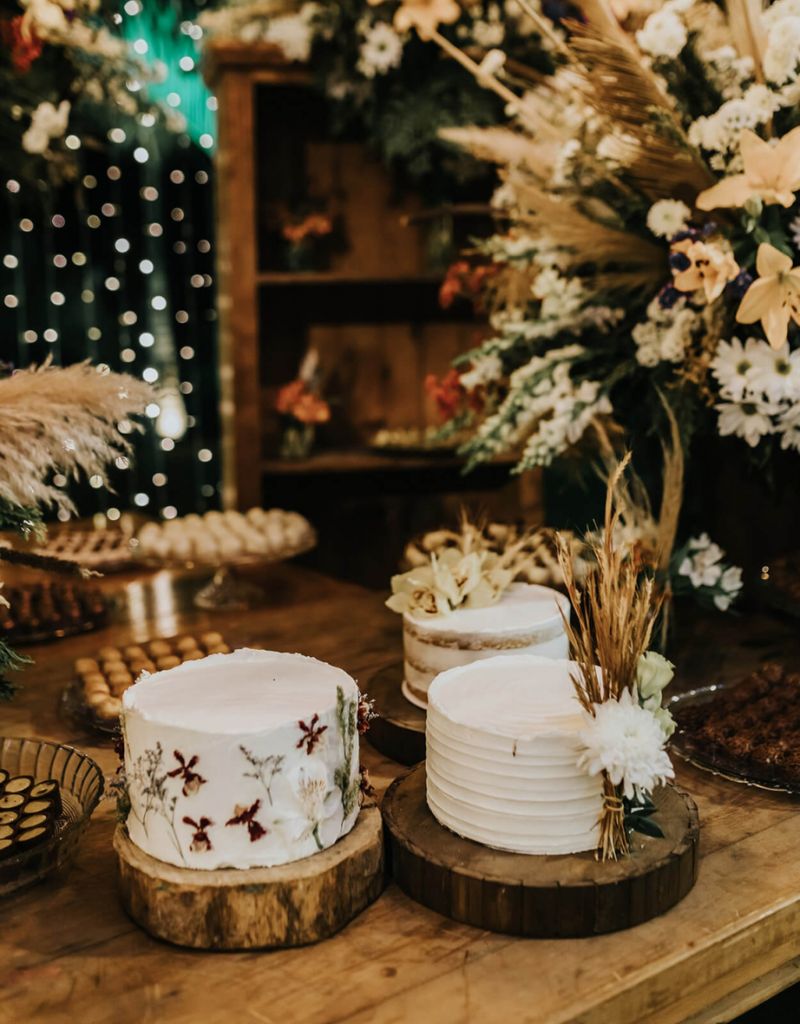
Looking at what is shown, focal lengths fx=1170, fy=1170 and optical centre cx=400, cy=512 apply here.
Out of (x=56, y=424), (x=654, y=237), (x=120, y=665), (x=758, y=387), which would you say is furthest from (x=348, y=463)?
Result: (x=56, y=424)

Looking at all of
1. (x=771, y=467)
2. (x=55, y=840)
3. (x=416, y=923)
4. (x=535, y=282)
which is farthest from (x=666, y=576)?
(x=55, y=840)

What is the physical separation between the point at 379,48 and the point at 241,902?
2.61m

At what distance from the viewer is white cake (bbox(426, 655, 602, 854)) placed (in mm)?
1112

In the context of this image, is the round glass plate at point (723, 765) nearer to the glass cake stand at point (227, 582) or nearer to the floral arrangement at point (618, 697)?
the floral arrangement at point (618, 697)

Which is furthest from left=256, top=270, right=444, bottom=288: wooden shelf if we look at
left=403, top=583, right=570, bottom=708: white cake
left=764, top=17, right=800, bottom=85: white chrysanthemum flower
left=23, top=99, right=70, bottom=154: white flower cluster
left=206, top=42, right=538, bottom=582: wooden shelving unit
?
left=403, top=583, right=570, bottom=708: white cake

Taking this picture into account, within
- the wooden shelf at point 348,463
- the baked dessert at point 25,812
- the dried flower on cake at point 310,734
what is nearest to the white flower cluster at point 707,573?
the dried flower on cake at point 310,734

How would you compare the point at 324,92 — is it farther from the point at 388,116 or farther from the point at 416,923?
the point at 416,923

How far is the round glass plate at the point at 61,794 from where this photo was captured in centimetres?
118

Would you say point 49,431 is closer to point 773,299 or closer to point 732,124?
point 773,299

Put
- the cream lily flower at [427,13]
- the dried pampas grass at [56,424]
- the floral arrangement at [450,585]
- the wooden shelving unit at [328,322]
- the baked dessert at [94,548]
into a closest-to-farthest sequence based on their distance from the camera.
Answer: the dried pampas grass at [56,424], the floral arrangement at [450,585], the cream lily flower at [427,13], the baked dessert at [94,548], the wooden shelving unit at [328,322]

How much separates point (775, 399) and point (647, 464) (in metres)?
0.55

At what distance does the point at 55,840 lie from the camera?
1.18 m

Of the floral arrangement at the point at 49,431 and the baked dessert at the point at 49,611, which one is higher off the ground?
the floral arrangement at the point at 49,431

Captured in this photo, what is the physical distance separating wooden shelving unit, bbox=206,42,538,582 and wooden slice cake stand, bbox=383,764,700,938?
7.51 ft
